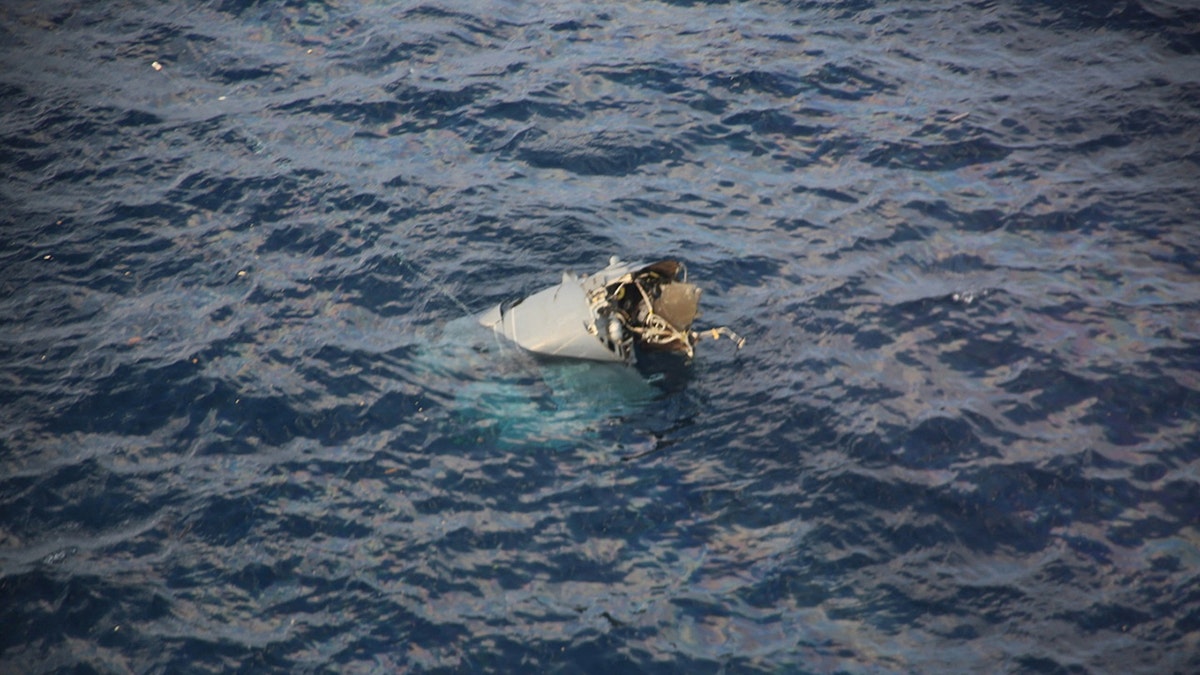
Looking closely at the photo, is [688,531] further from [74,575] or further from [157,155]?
[157,155]

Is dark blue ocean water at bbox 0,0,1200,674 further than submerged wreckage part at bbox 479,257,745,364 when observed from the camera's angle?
No

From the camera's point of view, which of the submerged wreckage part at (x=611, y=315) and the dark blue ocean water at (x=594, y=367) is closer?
the dark blue ocean water at (x=594, y=367)

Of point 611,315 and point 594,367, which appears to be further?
point 594,367

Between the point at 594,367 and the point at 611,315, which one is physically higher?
the point at 611,315
